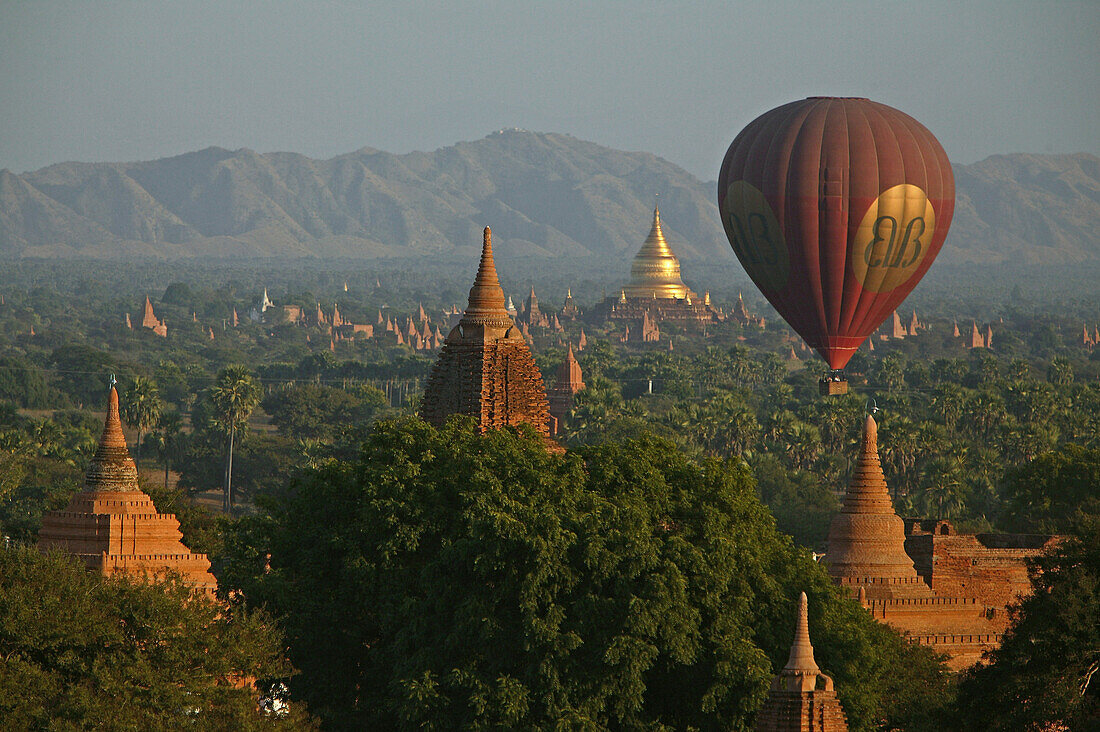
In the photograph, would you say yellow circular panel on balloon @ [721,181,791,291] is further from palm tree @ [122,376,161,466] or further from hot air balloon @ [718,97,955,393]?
palm tree @ [122,376,161,466]

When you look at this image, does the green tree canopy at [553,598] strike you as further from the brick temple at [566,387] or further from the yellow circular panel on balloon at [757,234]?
the brick temple at [566,387]

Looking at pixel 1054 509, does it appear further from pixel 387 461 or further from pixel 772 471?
pixel 387 461

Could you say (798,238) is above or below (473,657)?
above

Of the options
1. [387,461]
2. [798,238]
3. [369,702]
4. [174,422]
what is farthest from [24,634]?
[174,422]

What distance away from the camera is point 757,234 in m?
49.1

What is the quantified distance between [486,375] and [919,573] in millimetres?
9438

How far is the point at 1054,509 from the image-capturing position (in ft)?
202

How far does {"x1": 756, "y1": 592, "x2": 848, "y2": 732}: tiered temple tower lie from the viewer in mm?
23969

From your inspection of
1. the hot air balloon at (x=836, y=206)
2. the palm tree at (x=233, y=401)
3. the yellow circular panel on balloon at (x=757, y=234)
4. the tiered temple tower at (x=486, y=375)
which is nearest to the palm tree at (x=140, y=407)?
the palm tree at (x=233, y=401)

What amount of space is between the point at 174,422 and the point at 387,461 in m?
54.7

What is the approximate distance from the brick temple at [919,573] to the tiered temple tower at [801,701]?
13.5m

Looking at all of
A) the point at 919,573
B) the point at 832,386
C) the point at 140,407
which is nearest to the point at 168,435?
the point at 140,407

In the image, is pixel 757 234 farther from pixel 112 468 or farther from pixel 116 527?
pixel 116 527

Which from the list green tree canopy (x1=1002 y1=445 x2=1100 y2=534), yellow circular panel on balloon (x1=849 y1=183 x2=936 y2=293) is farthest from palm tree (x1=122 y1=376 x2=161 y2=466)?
yellow circular panel on balloon (x1=849 y1=183 x2=936 y2=293)
